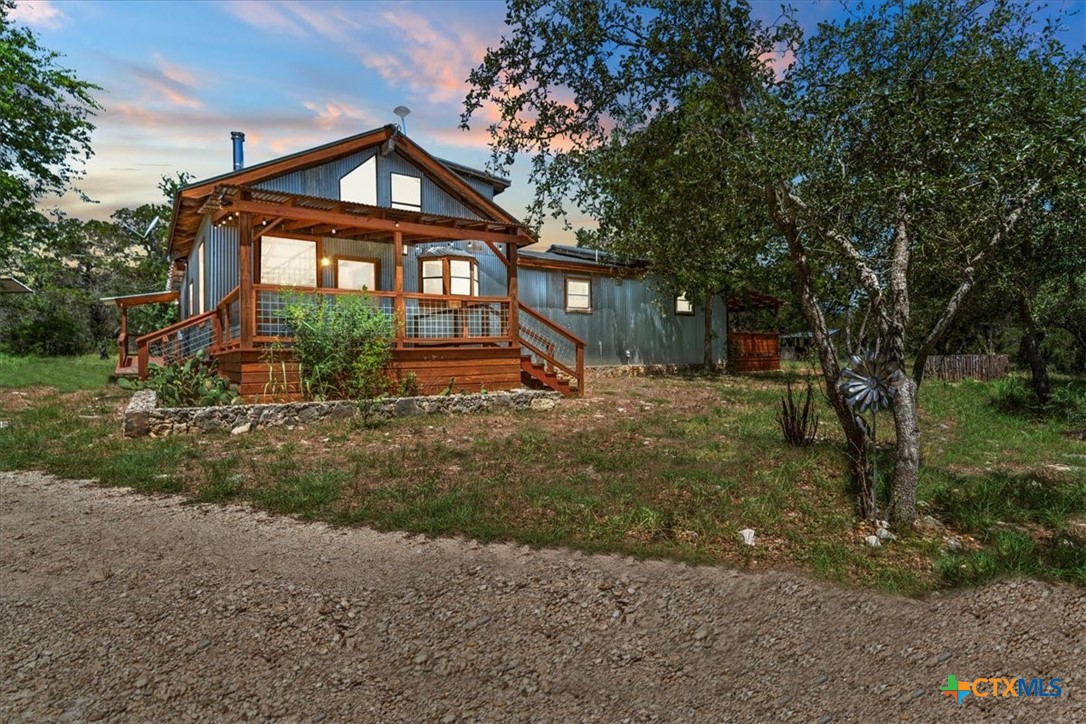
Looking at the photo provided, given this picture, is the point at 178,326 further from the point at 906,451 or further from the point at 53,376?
the point at 906,451

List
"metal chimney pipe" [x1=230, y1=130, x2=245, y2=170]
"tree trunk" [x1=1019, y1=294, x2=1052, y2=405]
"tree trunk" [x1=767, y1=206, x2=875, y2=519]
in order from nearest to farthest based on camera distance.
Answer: "tree trunk" [x1=767, y1=206, x2=875, y2=519]
"tree trunk" [x1=1019, y1=294, x2=1052, y2=405]
"metal chimney pipe" [x1=230, y1=130, x2=245, y2=170]

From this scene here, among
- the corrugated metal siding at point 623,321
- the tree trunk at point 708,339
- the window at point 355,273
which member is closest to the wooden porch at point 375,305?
the window at point 355,273

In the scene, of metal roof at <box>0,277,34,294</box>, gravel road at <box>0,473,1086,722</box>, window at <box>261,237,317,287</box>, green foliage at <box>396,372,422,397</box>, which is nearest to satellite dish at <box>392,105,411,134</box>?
window at <box>261,237,317,287</box>

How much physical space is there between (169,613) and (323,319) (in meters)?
7.26

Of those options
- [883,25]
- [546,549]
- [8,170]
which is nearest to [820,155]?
[883,25]

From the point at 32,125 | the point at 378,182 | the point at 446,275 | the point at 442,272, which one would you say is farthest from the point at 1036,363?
the point at 32,125

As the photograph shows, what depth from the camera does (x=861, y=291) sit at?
18.3ft

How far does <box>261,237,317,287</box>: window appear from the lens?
1245cm

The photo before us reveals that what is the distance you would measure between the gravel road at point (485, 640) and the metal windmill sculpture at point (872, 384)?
1521 millimetres

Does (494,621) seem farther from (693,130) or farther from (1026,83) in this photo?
(1026,83)

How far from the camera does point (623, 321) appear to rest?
18.5m

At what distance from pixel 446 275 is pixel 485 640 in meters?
12.1

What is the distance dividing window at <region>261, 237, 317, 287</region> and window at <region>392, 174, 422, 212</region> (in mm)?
2368

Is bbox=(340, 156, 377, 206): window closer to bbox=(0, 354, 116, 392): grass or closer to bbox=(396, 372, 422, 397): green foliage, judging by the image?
bbox=(396, 372, 422, 397): green foliage
